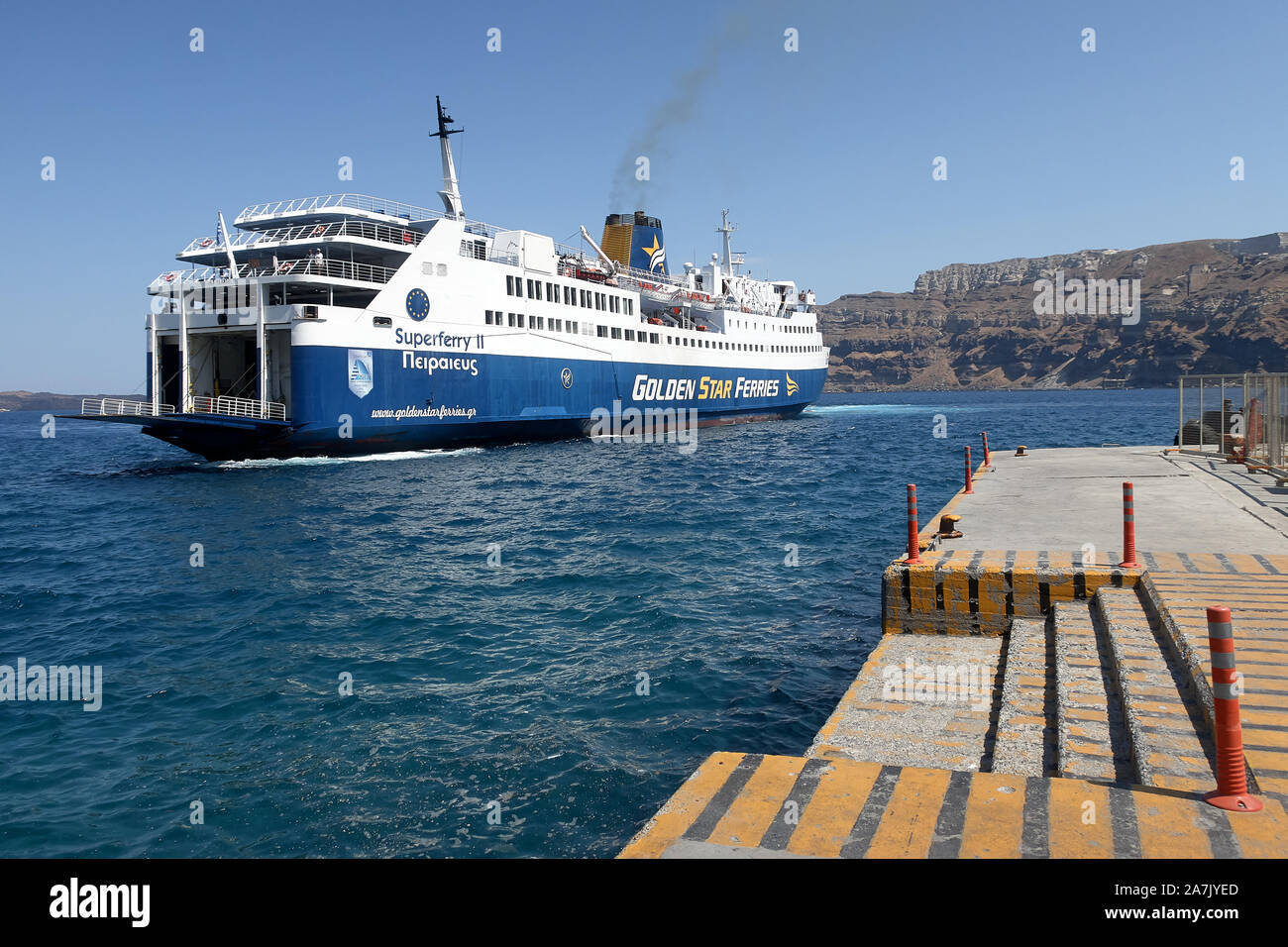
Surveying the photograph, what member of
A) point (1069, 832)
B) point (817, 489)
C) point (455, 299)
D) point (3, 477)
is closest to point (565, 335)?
point (455, 299)

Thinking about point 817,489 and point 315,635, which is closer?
point 315,635

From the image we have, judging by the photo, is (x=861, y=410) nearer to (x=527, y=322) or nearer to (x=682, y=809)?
(x=527, y=322)

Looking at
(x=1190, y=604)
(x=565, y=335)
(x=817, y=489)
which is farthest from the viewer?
(x=565, y=335)

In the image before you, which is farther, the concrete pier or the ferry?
the ferry

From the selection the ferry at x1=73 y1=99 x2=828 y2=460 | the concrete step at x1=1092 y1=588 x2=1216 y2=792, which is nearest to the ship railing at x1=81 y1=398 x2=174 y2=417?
the ferry at x1=73 y1=99 x2=828 y2=460

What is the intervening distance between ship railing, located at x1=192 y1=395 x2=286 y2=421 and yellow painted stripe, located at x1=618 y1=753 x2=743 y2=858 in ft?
92.0

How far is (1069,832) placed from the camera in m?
3.64

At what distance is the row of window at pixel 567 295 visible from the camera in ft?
123

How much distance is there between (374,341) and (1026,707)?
28704 millimetres

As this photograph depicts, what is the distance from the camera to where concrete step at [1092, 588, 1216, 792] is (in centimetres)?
421

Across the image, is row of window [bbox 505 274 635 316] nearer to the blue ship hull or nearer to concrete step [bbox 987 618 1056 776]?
the blue ship hull

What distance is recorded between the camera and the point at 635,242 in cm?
5322
